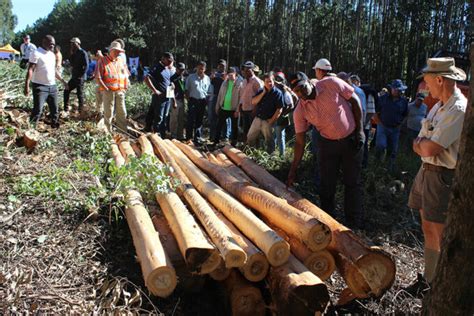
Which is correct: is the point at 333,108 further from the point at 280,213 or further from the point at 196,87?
the point at 196,87

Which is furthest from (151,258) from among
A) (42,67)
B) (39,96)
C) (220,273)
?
(42,67)

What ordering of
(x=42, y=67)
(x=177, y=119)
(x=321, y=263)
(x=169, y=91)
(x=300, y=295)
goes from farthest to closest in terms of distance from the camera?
(x=177, y=119), (x=169, y=91), (x=42, y=67), (x=321, y=263), (x=300, y=295)

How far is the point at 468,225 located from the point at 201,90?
29.3 ft

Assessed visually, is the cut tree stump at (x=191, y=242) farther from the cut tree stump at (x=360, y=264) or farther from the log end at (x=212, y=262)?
the cut tree stump at (x=360, y=264)

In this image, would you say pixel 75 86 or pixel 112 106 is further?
pixel 75 86

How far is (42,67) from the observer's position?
8055 millimetres

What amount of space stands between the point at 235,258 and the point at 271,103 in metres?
5.21

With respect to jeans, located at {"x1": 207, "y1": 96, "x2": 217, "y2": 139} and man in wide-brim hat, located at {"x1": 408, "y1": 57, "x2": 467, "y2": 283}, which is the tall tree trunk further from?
jeans, located at {"x1": 207, "y1": 96, "x2": 217, "y2": 139}

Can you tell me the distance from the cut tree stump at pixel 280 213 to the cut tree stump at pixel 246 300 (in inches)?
23.2

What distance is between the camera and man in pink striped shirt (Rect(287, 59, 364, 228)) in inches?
201

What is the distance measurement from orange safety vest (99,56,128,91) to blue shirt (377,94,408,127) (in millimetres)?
5462

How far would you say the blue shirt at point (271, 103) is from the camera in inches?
323

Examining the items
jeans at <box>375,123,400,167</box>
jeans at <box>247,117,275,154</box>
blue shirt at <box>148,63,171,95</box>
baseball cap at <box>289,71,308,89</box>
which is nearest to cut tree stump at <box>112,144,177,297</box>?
baseball cap at <box>289,71,308,89</box>

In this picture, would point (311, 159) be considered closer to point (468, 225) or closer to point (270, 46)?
point (468, 225)
